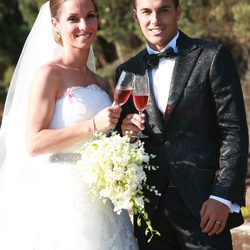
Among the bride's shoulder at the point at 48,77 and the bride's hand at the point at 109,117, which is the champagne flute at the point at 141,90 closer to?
the bride's hand at the point at 109,117

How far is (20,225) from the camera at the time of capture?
4031mm

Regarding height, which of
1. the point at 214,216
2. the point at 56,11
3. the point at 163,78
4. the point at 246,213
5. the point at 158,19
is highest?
the point at 56,11

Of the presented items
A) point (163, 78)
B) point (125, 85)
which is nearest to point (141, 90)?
point (125, 85)

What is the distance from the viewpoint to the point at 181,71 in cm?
374

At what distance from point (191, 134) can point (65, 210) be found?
99 cm

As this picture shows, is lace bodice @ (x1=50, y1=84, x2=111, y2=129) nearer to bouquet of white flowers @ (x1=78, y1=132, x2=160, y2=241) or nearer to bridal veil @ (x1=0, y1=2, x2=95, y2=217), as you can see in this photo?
bridal veil @ (x1=0, y1=2, x2=95, y2=217)

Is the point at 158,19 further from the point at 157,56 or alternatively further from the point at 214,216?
the point at 214,216

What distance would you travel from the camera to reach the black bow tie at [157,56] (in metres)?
3.79

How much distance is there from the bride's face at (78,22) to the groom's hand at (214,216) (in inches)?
54.0

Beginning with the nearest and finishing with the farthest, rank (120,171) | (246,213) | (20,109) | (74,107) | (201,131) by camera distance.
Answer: (120,171) < (201,131) < (74,107) < (20,109) < (246,213)

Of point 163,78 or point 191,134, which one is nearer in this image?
point 191,134

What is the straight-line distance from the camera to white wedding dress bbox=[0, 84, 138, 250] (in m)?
3.88

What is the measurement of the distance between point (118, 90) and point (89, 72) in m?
0.85

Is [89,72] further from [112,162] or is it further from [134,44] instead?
[134,44]
